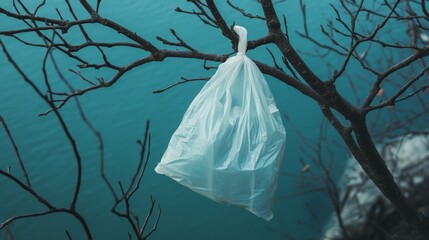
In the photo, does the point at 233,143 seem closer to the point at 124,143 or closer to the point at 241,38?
the point at 241,38

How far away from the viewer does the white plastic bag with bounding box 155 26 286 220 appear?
1.12 metres

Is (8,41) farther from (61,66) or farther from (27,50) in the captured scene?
(61,66)

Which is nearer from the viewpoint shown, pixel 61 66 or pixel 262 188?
pixel 262 188

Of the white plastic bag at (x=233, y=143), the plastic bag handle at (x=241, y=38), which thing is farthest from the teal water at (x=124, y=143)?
the plastic bag handle at (x=241, y=38)

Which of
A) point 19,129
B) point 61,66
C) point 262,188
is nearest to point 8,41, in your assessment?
point 61,66

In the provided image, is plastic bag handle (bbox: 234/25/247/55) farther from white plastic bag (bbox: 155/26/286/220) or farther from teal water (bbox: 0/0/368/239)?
teal water (bbox: 0/0/368/239)

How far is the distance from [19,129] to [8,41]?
0.63 metres

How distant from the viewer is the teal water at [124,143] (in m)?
2.89

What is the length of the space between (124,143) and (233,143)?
199cm

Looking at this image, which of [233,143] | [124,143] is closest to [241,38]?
[233,143]

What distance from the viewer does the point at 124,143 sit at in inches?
119

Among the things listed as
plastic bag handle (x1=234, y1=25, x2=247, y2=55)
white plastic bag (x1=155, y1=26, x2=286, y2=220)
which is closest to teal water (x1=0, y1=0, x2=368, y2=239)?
white plastic bag (x1=155, y1=26, x2=286, y2=220)

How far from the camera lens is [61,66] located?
3.07 m

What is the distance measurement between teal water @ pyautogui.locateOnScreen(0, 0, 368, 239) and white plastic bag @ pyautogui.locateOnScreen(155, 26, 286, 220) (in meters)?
1.87
